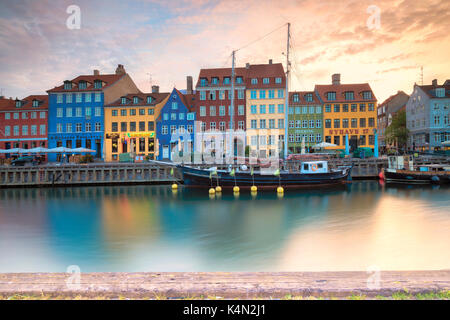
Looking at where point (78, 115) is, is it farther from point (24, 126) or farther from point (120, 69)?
point (120, 69)

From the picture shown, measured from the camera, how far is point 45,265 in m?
11.1

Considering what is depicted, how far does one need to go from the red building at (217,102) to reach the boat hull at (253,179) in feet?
72.9

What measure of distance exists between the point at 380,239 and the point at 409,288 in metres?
10.5

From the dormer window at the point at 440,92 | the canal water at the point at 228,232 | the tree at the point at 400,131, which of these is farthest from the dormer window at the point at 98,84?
the dormer window at the point at 440,92

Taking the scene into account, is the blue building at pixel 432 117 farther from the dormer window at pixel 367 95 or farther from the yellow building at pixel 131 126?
the yellow building at pixel 131 126

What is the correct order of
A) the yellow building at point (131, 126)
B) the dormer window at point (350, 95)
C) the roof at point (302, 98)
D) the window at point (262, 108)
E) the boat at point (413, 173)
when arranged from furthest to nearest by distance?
the roof at point (302, 98) < the window at point (262, 108) < the dormer window at point (350, 95) < the yellow building at point (131, 126) < the boat at point (413, 173)

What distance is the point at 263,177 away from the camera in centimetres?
2994

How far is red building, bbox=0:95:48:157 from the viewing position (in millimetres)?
52719

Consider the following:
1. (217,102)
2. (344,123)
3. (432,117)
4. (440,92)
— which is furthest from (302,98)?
(440,92)

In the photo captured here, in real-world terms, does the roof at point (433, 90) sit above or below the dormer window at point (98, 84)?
below

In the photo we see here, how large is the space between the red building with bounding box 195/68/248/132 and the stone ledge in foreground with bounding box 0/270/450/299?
47.7m

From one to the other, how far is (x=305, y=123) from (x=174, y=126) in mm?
22826

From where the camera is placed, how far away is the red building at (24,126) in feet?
173
